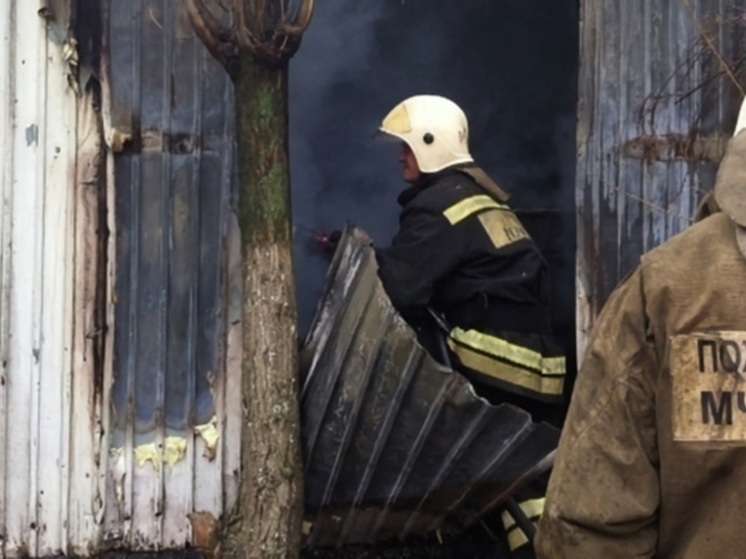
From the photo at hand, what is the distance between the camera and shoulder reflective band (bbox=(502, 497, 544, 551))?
562 centimetres

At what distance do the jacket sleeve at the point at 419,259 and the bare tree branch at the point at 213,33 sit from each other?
1.12 meters

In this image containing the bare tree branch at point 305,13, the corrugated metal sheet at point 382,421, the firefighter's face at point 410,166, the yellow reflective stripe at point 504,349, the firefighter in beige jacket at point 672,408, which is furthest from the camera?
the firefighter's face at point 410,166

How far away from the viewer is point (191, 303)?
558 centimetres

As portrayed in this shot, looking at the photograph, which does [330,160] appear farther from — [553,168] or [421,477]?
[421,477]

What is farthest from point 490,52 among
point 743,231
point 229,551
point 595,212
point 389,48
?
point 743,231

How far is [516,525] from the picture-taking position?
5.63 m

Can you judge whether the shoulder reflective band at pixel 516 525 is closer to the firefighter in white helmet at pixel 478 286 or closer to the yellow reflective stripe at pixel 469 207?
the firefighter in white helmet at pixel 478 286

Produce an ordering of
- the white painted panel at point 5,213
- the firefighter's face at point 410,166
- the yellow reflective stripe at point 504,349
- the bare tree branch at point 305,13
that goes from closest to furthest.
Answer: the bare tree branch at point 305,13 → the white painted panel at point 5,213 → the yellow reflective stripe at point 504,349 → the firefighter's face at point 410,166

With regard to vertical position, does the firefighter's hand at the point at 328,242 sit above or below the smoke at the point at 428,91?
below

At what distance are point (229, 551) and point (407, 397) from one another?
87cm

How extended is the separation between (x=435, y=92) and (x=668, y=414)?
16.9 feet

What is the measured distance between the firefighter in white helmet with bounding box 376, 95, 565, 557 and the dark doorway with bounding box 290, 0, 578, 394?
1644 mm

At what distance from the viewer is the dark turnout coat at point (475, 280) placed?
18.5ft

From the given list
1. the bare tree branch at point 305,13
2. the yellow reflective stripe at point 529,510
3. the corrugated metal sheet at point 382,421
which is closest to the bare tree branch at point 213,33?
the bare tree branch at point 305,13
